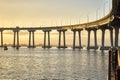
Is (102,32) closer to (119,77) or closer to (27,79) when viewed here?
(27,79)

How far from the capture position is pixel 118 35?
178 meters

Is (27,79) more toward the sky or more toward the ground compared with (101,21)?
more toward the ground

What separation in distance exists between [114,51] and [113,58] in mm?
820

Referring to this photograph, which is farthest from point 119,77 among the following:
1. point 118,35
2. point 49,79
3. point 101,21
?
point 118,35

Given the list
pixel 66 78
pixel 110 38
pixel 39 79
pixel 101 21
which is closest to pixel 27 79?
pixel 39 79

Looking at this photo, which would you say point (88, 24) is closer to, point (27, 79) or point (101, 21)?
point (101, 21)

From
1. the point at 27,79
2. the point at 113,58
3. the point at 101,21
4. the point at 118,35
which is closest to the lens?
the point at 113,58

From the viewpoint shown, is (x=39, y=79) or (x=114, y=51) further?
(x=39, y=79)

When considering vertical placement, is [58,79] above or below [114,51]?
below

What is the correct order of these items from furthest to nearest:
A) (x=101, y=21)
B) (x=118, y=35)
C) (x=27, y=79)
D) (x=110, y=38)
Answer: (x=110, y=38), (x=118, y=35), (x=101, y=21), (x=27, y=79)

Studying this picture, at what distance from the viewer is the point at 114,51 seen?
36188 mm

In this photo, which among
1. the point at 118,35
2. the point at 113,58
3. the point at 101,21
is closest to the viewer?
the point at 113,58

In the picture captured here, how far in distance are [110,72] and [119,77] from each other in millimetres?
9819

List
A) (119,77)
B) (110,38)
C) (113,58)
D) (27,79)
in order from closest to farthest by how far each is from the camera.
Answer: (119,77) < (113,58) < (27,79) < (110,38)
